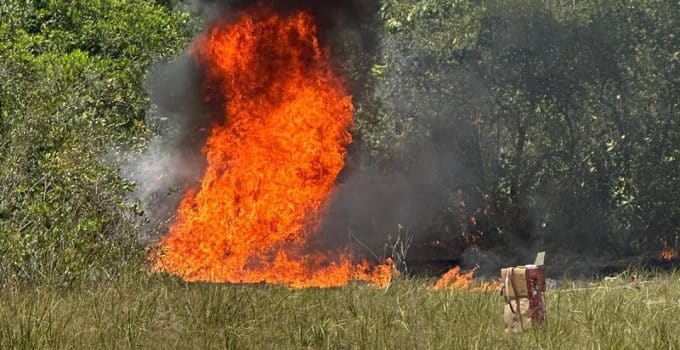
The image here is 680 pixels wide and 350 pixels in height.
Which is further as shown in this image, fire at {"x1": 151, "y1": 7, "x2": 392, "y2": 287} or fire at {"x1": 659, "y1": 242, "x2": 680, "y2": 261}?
fire at {"x1": 659, "y1": 242, "x2": 680, "y2": 261}

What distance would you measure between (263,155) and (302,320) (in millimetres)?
6077

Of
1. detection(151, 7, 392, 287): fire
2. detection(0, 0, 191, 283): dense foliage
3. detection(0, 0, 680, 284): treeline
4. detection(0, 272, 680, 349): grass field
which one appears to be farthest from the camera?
detection(0, 0, 680, 284): treeline

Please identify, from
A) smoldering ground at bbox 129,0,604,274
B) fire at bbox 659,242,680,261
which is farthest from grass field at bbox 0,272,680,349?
fire at bbox 659,242,680,261

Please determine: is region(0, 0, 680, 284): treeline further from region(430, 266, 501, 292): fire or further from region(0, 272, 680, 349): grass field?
region(0, 272, 680, 349): grass field

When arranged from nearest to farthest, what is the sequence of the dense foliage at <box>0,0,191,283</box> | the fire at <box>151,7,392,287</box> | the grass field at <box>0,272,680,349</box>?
the grass field at <box>0,272,680,349</box> < the dense foliage at <box>0,0,191,283</box> < the fire at <box>151,7,392,287</box>

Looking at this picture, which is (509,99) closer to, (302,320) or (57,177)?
(57,177)

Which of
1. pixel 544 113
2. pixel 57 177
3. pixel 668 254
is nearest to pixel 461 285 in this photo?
pixel 57 177

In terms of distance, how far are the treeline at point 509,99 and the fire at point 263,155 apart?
2.67 m

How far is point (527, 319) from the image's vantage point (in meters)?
7.33

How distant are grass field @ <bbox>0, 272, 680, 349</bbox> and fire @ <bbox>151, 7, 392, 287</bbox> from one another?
3504 mm

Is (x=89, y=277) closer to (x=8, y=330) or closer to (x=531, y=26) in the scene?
(x=8, y=330)

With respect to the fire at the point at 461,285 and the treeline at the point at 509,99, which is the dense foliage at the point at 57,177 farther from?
the fire at the point at 461,285

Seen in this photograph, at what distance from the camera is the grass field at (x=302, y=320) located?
642cm

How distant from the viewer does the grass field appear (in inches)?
253
